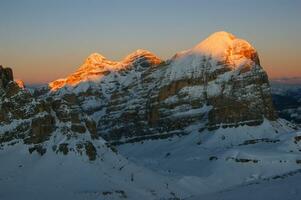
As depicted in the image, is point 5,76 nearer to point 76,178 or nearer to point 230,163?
point 76,178

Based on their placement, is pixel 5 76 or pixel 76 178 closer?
pixel 76 178

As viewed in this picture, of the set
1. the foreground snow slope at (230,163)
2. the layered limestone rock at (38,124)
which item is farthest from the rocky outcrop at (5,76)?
the foreground snow slope at (230,163)

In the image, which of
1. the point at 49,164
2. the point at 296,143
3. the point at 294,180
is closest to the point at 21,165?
the point at 49,164

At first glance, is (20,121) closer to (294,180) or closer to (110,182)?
(110,182)

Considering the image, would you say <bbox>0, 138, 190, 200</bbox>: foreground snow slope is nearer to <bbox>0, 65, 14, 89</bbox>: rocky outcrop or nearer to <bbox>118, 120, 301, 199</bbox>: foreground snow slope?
<bbox>118, 120, 301, 199</bbox>: foreground snow slope

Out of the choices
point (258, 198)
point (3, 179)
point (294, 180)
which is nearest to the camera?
point (258, 198)

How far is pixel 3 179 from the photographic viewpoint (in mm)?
101938

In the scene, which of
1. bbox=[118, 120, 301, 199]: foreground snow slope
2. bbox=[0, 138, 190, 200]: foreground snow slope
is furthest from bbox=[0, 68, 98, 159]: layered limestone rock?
bbox=[118, 120, 301, 199]: foreground snow slope

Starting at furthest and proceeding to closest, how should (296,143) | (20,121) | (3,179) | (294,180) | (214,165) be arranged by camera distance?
(296,143) < (214,165) < (20,121) < (3,179) < (294,180)

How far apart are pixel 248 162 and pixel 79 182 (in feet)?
217

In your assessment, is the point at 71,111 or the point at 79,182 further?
the point at 71,111

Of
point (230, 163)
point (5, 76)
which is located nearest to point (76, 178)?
point (5, 76)

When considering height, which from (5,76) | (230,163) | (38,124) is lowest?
(230,163)

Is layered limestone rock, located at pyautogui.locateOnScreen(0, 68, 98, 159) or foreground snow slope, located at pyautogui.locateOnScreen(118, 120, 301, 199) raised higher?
layered limestone rock, located at pyautogui.locateOnScreen(0, 68, 98, 159)
